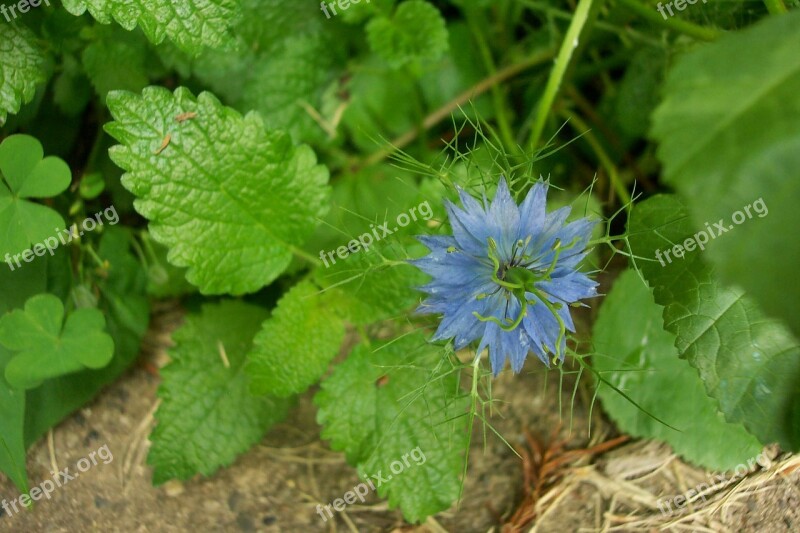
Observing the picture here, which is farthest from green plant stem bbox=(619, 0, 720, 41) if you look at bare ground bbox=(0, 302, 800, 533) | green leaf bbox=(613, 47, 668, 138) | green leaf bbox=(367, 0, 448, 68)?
bare ground bbox=(0, 302, 800, 533)

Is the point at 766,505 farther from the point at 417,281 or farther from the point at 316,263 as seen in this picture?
the point at 316,263

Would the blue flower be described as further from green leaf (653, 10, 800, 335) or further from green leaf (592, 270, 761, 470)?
green leaf (592, 270, 761, 470)

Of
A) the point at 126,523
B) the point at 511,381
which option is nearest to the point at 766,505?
the point at 511,381

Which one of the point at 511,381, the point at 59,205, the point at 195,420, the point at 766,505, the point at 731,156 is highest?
the point at 59,205

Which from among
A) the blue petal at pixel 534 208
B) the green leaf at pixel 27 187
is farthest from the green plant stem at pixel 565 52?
the green leaf at pixel 27 187

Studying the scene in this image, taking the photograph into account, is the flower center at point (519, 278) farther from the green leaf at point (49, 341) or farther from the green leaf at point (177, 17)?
the green leaf at point (49, 341)

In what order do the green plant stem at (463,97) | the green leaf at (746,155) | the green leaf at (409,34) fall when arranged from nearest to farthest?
1. the green leaf at (746,155)
2. the green leaf at (409,34)
3. the green plant stem at (463,97)

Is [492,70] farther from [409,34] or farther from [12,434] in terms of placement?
[12,434]
